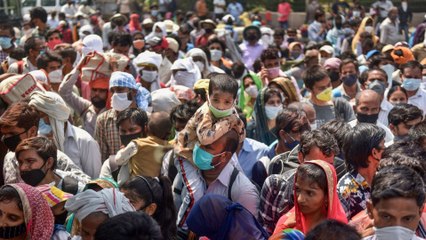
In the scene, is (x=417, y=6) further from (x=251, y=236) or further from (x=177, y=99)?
(x=251, y=236)

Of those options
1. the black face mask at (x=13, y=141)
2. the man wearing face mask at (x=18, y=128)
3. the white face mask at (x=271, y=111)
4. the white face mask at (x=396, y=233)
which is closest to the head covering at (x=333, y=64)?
the white face mask at (x=271, y=111)

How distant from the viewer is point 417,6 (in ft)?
94.4

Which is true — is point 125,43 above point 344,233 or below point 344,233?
below

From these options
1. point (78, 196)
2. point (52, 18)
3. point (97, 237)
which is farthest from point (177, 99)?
point (52, 18)

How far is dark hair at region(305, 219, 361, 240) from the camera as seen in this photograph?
3.62 meters

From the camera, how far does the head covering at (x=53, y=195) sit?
5.19 m

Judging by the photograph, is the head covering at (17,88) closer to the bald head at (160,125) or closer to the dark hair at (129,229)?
the bald head at (160,125)

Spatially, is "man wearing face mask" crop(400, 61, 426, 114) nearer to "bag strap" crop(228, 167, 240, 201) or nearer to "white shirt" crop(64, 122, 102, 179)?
"white shirt" crop(64, 122, 102, 179)

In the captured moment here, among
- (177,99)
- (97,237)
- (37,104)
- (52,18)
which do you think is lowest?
(52,18)

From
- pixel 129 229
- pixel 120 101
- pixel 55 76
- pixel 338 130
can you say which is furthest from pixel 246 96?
pixel 129 229

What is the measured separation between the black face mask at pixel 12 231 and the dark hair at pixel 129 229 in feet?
3.65

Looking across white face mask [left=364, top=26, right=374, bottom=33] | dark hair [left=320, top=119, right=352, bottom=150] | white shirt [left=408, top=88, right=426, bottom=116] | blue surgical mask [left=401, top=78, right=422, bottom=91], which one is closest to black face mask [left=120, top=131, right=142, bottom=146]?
dark hair [left=320, top=119, right=352, bottom=150]

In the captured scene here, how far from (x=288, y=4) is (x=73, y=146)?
23.7 metres

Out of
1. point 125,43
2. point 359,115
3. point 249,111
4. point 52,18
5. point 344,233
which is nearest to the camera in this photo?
point 344,233
